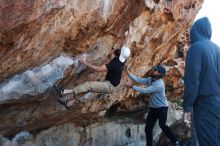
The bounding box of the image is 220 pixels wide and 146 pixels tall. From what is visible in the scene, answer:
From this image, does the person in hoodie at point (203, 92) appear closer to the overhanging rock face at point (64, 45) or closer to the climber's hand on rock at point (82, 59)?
the overhanging rock face at point (64, 45)

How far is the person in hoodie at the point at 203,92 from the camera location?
20.8ft

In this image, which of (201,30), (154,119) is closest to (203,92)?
(201,30)

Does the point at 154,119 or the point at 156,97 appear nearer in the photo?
the point at 156,97

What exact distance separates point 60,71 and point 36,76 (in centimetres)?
56

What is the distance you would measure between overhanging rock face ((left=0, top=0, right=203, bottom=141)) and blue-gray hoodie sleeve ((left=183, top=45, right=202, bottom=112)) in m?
3.09

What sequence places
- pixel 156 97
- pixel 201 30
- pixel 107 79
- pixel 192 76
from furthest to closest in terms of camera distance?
pixel 156 97 < pixel 107 79 < pixel 201 30 < pixel 192 76

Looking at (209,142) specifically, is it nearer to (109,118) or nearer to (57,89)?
(57,89)

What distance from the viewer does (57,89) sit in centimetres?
952

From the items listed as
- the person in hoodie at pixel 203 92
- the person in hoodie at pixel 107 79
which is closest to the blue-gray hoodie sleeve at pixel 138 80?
the person in hoodie at pixel 107 79

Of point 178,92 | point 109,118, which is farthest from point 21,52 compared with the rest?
point 178,92

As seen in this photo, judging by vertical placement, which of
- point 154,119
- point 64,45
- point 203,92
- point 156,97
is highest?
point 64,45

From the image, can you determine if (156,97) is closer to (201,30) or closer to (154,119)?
(154,119)

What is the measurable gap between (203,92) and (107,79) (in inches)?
157

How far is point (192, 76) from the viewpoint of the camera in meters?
6.36
